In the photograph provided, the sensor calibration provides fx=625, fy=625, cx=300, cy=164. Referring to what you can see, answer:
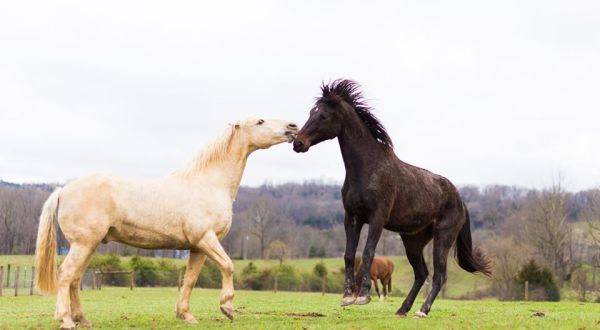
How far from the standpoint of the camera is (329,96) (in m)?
9.92

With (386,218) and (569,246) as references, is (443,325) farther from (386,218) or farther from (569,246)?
(569,246)

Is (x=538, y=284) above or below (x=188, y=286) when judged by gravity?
below

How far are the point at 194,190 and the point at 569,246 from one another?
66385 millimetres

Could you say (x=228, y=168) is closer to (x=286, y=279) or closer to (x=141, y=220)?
(x=141, y=220)

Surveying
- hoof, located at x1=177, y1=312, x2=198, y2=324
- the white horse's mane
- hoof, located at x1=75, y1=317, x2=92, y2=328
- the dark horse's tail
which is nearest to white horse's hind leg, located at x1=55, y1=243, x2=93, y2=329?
hoof, located at x1=75, y1=317, x2=92, y2=328

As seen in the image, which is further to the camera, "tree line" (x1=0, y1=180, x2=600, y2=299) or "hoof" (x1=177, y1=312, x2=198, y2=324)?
"tree line" (x1=0, y1=180, x2=600, y2=299)

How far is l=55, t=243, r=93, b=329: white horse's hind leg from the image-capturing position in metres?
8.51

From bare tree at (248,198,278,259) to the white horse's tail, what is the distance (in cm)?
9235

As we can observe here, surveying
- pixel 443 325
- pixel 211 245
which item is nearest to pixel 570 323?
pixel 443 325

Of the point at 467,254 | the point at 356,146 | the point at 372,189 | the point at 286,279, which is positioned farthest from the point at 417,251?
the point at 286,279

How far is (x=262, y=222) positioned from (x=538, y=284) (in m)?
68.7

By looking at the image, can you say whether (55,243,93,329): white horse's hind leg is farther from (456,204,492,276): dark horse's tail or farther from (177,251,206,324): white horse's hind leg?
(456,204,492,276): dark horse's tail

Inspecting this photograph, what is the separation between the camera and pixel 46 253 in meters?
9.11

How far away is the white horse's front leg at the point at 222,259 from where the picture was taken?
362 inches
